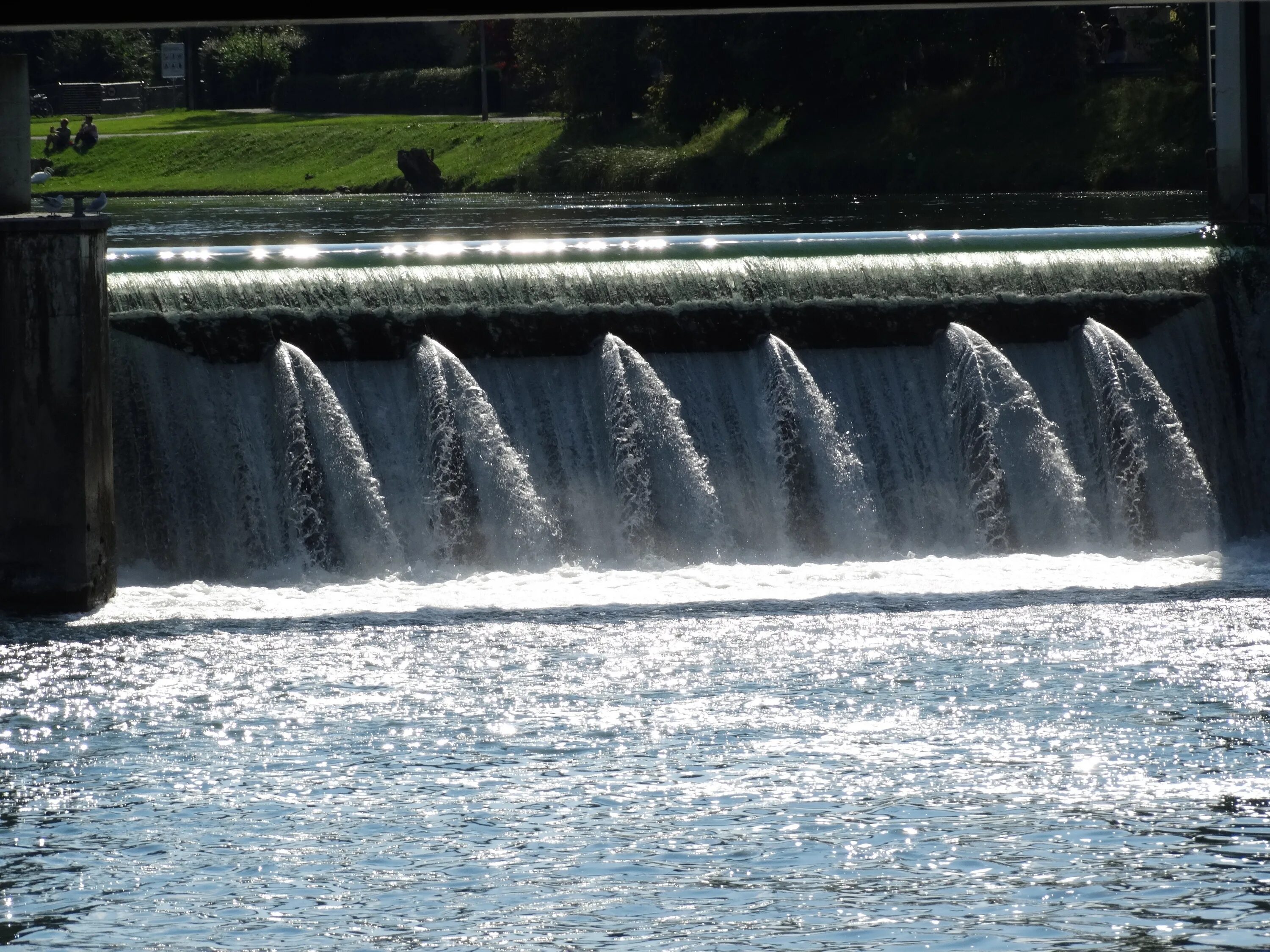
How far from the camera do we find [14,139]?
1892cm

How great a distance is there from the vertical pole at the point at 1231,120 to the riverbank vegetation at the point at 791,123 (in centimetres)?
1932

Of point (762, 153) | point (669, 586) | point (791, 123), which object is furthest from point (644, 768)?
point (791, 123)

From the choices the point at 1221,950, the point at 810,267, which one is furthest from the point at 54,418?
the point at 1221,950

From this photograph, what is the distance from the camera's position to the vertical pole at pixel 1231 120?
24406 millimetres

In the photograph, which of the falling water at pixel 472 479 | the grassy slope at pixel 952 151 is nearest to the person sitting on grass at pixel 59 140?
the grassy slope at pixel 952 151

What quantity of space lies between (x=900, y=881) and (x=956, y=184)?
3870 cm

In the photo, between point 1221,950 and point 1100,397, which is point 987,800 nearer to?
point 1221,950

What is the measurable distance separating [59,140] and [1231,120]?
50.2 metres

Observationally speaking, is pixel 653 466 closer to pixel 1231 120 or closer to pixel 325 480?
pixel 325 480

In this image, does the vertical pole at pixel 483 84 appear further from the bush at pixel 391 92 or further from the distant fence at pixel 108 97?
the distant fence at pixel 108 97

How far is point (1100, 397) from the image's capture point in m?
21.9

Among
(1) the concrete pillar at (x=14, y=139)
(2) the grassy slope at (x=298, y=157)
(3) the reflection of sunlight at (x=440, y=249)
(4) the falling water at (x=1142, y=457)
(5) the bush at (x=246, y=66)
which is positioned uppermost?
(5) the bush at (x=246, y=66)

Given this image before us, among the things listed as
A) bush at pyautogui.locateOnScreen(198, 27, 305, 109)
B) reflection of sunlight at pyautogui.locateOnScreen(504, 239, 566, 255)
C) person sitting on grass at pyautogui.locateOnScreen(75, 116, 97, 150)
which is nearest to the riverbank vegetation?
person sitting on grass at pyautogui.locateOnScreen(75, 116, 97, 150)

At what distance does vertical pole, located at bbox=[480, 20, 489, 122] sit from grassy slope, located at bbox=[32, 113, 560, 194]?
3.10ft
